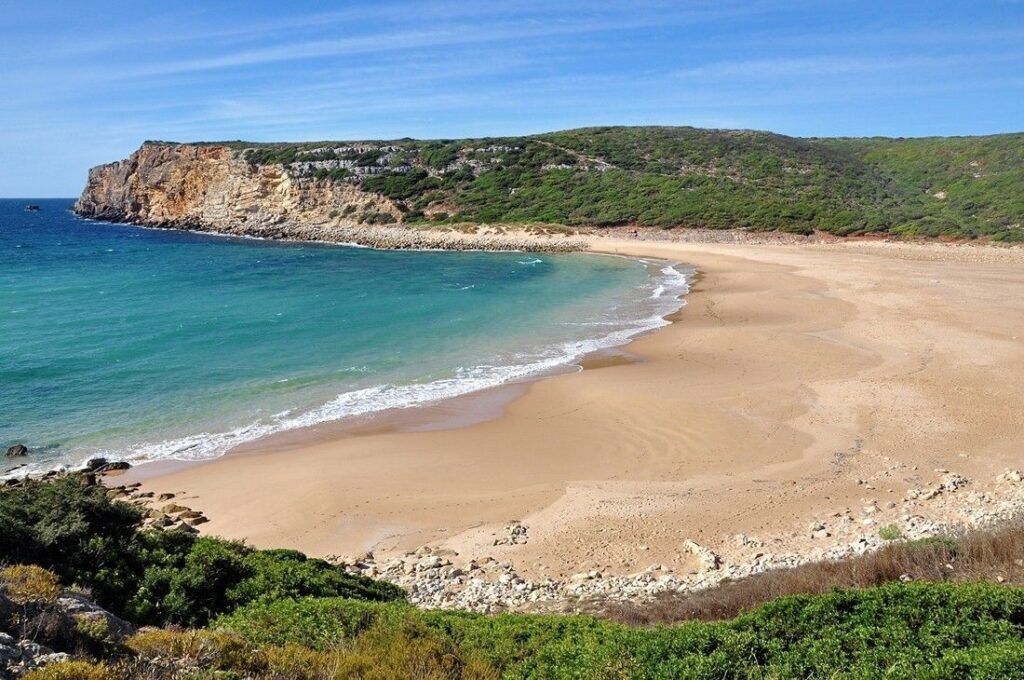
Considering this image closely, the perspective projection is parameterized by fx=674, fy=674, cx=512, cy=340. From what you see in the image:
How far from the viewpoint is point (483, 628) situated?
564 centimetres

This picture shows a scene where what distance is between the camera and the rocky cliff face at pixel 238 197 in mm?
67438

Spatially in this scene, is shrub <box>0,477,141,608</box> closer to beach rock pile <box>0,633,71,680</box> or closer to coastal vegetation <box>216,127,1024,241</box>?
beach rock pile <box>0,633,71,680</box>

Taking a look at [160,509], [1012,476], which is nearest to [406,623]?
[160,509]

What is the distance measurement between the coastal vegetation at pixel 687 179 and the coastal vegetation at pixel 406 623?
51.7 m

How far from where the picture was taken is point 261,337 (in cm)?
2358

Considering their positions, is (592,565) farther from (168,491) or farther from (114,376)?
(114,376)

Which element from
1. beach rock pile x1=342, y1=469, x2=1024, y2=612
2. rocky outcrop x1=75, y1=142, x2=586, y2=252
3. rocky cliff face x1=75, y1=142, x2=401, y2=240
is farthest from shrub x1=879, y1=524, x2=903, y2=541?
rocky cliff face x1=75, y1=142, x2=401, y2=240

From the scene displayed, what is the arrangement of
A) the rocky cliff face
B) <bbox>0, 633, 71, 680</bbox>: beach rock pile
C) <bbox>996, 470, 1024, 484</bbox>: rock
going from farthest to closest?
the rocky cliff face < <bbox>996, 470, 1024, 484</bbox>: rock < <bbox>0, 633, 71, 680</bbox>: beach rock pile

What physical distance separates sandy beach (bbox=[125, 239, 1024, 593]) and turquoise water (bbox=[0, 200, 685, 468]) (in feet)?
7.13

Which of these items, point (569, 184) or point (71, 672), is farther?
point (569, 184)

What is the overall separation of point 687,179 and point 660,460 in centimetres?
6037

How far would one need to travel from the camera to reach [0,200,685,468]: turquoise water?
51.3 feet

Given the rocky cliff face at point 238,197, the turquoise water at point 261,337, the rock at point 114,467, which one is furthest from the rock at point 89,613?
the rocky cliff face at point 238,197

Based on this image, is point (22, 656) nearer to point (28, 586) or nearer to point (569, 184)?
point (28, 586)
